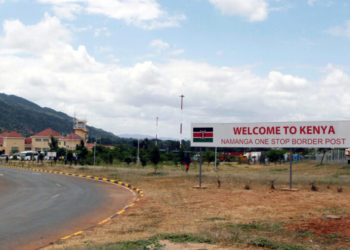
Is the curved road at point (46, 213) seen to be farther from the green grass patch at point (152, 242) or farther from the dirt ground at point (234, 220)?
the green grass patch at point (152, 242)

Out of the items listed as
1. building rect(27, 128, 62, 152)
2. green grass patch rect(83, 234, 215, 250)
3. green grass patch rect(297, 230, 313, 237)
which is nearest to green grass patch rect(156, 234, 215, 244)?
green grass patch rect(83, 234, 215, 250)

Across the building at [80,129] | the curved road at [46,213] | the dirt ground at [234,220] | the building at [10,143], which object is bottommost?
the curved road at [46,213]

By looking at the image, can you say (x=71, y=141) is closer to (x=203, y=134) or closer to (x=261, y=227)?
(x=203, y=134)

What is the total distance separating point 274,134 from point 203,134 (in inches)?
166

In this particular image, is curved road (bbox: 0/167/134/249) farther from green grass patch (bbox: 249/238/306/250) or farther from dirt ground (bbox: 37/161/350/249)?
green grass patch (bbox: 249/238/306/250)

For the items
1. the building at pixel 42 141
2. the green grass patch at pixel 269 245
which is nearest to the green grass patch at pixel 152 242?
the green grass patch at pixel 269 245

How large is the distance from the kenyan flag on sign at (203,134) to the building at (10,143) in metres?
96.3

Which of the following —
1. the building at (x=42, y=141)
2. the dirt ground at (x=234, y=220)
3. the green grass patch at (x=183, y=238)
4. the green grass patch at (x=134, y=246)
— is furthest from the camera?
the building at (x=42, y=141)

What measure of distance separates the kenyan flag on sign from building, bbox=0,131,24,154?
96280 mm

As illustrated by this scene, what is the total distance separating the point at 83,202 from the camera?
17.5m

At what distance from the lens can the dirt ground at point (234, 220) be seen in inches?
354

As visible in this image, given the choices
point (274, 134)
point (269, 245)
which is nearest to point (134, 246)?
point (269, 245)

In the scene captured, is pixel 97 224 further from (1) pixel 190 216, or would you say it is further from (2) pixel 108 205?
(2) pixel 108 205

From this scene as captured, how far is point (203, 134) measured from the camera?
A: 2328 cm
